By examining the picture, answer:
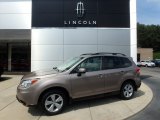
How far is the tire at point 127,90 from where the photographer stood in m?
9.76

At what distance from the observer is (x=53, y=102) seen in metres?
8.12

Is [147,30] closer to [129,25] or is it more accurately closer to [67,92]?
[129,25]

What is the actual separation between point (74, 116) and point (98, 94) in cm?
145

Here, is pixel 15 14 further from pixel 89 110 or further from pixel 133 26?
pixel 89 110

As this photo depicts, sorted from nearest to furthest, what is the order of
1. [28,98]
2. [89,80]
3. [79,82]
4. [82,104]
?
1. [28,98]
2. [79,82]
3. [89,80]
4. [82,104]

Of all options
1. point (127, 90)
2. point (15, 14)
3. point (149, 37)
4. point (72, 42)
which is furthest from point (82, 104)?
point (149, 37)

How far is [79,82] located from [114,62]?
1820 mm

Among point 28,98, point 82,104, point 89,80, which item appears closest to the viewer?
point 28,98

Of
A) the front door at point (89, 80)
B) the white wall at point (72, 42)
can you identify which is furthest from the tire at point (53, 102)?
the white wall at point (72, 42)

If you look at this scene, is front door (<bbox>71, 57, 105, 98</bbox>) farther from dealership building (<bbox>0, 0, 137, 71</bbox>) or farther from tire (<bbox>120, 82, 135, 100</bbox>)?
dealership building (<bbox>0, 0, 137, 71</bbox>)

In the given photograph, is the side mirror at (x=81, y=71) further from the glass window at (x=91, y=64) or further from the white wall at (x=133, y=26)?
the white wall at (x=133, y=26)

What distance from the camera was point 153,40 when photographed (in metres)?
104

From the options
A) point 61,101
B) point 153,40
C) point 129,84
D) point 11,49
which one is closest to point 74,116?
point 61,101

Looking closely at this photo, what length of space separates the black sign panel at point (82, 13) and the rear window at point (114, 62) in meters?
8.34
